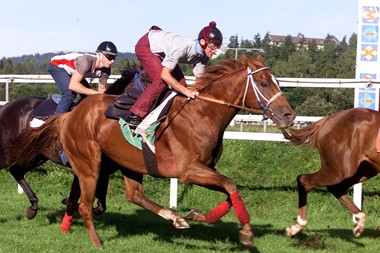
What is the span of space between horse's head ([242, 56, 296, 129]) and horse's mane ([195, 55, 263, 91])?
0.23ft

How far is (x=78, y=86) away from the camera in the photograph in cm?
816

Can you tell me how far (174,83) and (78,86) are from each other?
1.77 m

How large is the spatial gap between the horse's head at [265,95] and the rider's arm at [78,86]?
7.37 feet

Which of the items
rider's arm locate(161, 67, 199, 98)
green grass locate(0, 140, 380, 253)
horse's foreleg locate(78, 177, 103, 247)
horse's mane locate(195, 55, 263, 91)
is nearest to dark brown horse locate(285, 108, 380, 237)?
green grass locate(0, 140, 380, 253)

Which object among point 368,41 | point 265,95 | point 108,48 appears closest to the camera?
point 265,95

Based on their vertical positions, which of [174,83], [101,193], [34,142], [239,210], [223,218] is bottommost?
[223,218]

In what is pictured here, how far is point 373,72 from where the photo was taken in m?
10.5

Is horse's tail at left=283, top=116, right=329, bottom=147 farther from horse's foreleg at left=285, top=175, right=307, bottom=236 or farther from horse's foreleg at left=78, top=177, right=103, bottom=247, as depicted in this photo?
horse's foreleg at left=78, top=177, right=103, bottom=247

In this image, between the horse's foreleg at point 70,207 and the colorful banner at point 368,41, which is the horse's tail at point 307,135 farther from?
the horse's foreleg at point 70,207

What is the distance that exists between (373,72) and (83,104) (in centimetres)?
492

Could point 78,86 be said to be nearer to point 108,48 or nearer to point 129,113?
point 108,48

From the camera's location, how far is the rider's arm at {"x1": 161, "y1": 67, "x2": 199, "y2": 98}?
6.84m

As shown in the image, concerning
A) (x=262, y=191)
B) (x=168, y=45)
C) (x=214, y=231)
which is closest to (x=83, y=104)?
(x=168, y=45)

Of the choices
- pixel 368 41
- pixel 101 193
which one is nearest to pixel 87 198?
pixel 101 193
